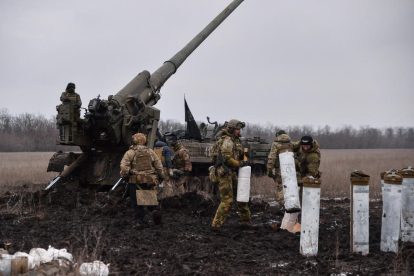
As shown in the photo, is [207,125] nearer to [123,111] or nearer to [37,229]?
[123,111]

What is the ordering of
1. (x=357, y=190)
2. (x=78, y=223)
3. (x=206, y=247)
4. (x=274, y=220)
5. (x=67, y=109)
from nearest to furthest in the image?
(x=357, y=190)
(x=206, y=247)
(x=78, y=223)
(x=274, y=220)
(x=67, y=109)

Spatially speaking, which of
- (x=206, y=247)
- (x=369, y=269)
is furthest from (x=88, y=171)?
(x=369, y=269)

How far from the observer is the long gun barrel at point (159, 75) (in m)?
12.3

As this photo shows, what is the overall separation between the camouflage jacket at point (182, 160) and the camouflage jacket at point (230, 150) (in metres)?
4.01

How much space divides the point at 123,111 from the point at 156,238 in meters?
4.92

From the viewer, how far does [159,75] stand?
13266 millimetres

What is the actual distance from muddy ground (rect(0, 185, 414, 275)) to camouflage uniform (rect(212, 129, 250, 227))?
0.26 meters

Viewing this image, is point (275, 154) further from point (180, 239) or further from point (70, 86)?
point (70, 86)

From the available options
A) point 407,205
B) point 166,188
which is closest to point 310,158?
point 407,205

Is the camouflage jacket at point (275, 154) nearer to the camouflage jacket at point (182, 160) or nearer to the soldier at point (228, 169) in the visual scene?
the soldier at point (228, 169)

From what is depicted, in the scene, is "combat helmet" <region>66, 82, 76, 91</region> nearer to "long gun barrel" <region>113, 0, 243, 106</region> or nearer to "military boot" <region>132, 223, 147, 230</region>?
"long gun barrel" <region>113, 0, 243, 106</region>

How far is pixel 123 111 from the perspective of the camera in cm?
1167

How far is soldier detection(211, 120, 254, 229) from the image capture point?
26.8 feet

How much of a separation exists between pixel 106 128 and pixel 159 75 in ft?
8.40
